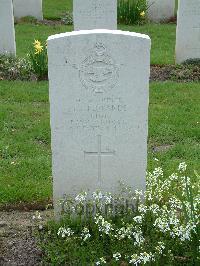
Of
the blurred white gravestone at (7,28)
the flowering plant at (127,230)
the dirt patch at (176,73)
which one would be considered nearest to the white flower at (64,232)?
the flowering plant at (127,230)

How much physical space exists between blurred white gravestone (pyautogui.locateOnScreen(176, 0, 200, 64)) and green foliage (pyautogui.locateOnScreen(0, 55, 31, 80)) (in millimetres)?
2697

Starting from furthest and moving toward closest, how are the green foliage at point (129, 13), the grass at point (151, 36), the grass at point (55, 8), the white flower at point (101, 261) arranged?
the grass at point (55, 8)
the green foliage at point (129, 13)
the grass at point (151, 36)
the white flower at point (101, 261)

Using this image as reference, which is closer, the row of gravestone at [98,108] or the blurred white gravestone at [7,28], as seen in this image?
the row of gravestone at [98,108]

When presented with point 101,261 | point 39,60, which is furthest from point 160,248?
point 39,60

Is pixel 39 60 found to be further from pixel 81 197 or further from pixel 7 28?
pixel 81 197

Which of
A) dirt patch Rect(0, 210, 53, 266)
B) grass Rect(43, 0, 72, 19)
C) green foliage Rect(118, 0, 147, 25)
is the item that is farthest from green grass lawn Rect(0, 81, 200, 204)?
grass Rect(43, 0, 72, 19)

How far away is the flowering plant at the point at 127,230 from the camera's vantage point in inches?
153

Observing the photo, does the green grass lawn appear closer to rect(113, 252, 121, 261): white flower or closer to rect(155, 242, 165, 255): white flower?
rect(113, 252, 121, 261): white flower

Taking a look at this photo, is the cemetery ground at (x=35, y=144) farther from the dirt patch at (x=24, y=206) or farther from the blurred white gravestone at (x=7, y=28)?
the blurred white gravestone at (x=7, y=28)

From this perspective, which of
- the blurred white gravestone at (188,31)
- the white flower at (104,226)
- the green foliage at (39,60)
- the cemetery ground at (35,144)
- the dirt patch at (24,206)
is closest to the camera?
the white flower at (104,226)

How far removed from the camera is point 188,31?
30.7 feet

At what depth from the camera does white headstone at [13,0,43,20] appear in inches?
538

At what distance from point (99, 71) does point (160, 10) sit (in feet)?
32.9

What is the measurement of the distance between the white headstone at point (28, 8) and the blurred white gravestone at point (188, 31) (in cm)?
538
